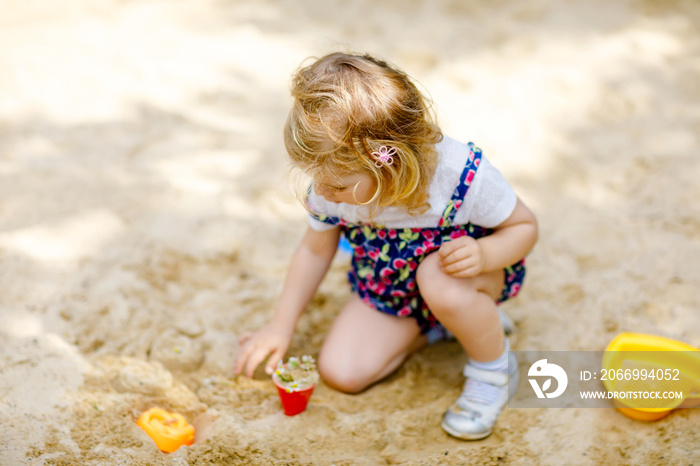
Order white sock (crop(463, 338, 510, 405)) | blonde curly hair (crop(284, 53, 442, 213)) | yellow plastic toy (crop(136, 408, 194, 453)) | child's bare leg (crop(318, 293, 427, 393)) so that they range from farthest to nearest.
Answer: child's bare leg (crop(318, 293, 427, 393))
white sock (crop(463, 338, 510, 405))
yellow plastic toy (crop(136, 408, 194, 453))
blonde curly hair (crop(284, 53, 442, 213))

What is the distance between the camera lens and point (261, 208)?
6.66 feet

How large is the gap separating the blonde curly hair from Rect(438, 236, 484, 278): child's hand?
16cm

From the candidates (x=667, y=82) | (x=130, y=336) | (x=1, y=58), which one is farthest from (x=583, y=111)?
(x=1, y=58)

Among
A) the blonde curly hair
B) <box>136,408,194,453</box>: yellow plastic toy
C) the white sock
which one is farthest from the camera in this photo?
the white sock

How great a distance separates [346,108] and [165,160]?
119cm

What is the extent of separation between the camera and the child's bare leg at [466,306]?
1.34m

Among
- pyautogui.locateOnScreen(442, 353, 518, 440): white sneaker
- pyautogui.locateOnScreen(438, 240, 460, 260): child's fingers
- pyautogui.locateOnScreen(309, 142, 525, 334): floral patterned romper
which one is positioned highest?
pyautogui.locateOnScreen(438, 240, 460, 260): child's fingers

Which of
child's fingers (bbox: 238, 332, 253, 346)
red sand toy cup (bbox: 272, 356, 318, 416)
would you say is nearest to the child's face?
red sand toy cup (bbox: 272, 356, 318, 416)

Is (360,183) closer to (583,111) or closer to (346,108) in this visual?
(346,108)

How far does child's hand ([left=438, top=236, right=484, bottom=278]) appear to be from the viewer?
1.30m

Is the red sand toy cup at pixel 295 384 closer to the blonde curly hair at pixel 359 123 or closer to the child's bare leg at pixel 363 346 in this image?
the child's bare leg at pixel 363 346

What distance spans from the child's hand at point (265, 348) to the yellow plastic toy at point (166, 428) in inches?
7.6

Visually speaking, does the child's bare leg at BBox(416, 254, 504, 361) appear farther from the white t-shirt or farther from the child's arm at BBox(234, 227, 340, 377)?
the child's arm at BBox(234, 227, 340, 377)

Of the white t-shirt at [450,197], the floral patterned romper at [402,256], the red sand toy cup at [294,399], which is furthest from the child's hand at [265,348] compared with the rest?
the white t-shirt at [450,197]
